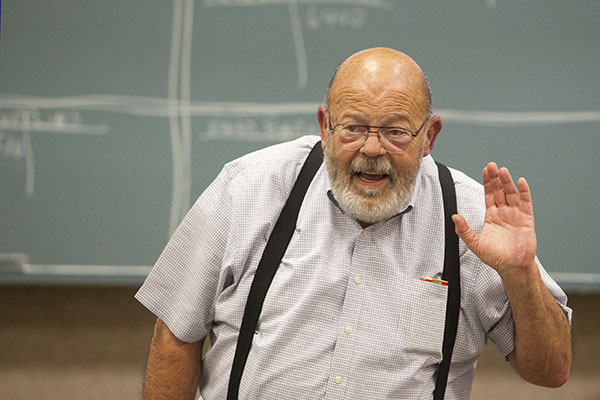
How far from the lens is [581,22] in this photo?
2244mm

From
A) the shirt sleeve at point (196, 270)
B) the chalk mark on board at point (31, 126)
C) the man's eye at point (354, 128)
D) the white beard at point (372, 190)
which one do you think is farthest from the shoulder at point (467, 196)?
the chalk mark on board at point (31, 126)

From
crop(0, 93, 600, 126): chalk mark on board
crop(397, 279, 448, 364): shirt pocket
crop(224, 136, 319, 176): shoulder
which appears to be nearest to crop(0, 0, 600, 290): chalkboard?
crop(0, 93, 600, 126): chalk mark on board

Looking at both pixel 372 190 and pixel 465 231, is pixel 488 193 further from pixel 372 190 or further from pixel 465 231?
pixel 372 190

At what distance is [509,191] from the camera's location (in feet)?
4.42

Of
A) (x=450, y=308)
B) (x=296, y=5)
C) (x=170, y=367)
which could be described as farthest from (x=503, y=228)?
(x=296, y=5)

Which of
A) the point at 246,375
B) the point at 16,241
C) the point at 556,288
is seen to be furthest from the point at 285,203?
the point at 16,241

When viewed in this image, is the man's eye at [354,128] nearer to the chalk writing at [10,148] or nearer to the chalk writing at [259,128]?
the chalk writing at [259,128]

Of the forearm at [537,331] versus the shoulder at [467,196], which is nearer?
the forearm at [537,331]

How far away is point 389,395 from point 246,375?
0.98 feet

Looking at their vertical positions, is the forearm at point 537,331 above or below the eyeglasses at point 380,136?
below

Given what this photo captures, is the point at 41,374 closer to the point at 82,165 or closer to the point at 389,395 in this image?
the point at 82,165

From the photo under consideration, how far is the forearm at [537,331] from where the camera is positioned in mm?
1313

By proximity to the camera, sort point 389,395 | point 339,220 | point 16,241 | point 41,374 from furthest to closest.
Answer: point 41,374
point 16,241
point 339,220
point 389,395

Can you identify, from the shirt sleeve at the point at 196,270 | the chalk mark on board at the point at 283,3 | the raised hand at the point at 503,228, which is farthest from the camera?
the chalk mark on board at the point at 283,3
